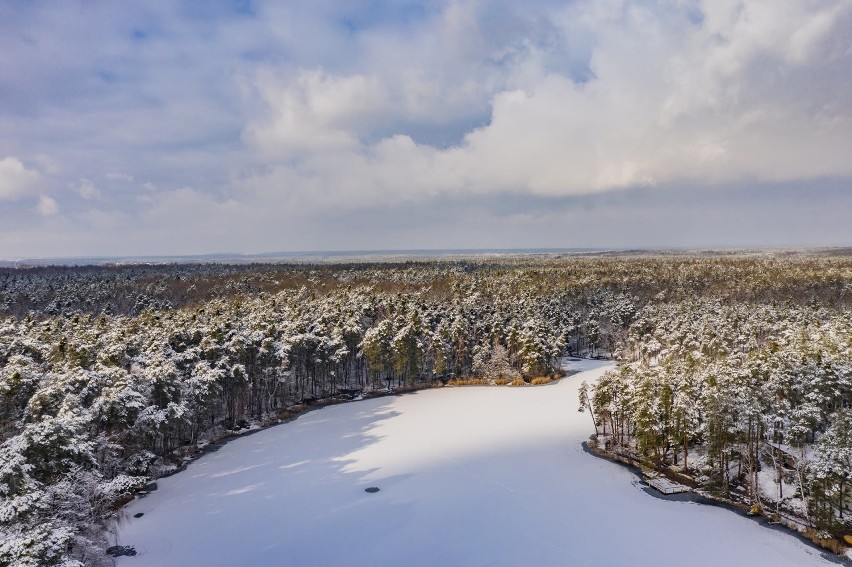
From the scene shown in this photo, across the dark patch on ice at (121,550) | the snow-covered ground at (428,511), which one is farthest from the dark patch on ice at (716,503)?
the dark patch on ice at (121,550)

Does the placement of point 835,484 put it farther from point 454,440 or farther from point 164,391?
point 164,391

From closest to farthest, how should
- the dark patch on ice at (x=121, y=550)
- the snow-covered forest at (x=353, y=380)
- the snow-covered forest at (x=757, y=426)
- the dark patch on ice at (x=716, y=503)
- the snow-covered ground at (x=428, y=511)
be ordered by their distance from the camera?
1. the snow-covered forest at (x=353, y=380)
2. the dark patch on ice at (x=121, y=550)
3. the dark patch on ice at (x=716, y=503)
4. the snow-covered ground at (x=428, y=511)
5. the snow-covered forest at (x=757, y=426)

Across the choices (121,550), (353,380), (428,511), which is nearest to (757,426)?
(428,511)

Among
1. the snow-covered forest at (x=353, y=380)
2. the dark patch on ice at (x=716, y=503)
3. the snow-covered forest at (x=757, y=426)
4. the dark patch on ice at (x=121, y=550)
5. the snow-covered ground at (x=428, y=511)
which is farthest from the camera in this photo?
the snow-covered forest at (x=757, y=426)

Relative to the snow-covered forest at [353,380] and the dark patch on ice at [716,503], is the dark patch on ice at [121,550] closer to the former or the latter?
the snow-covered forest at [353,380]

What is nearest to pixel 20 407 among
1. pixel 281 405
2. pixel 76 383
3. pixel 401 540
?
pixel 76 383

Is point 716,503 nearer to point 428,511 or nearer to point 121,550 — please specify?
point 428,511

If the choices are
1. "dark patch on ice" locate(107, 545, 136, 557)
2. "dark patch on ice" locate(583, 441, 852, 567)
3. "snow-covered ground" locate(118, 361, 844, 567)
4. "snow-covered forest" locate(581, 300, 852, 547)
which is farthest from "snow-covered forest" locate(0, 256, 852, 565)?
"snow-covered ground" locate(118, 361, 844, 567)
